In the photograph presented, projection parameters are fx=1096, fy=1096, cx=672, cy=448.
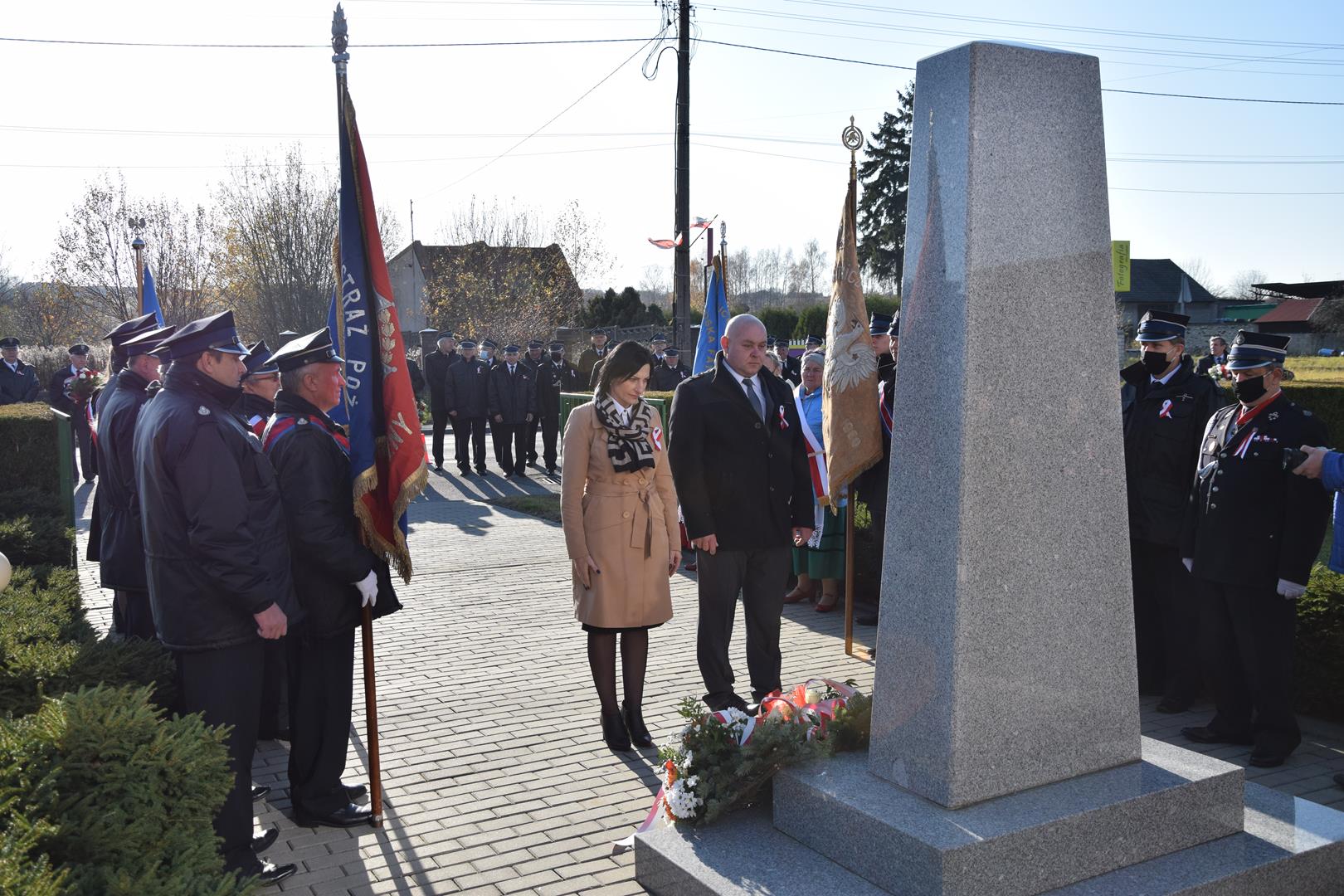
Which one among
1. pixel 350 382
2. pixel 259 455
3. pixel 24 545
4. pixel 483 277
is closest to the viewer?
pixel 259 455

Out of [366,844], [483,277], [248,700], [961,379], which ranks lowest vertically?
[366,844]

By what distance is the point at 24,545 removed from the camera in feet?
24.2

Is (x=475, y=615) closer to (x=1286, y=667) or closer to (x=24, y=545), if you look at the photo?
(x=24, y=545)

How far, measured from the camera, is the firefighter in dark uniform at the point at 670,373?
63.1 feet

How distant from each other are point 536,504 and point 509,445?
435cm

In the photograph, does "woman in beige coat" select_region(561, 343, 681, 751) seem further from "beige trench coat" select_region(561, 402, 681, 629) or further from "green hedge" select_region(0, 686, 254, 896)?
"green hedge" select_region(0, 686, 254, 896)

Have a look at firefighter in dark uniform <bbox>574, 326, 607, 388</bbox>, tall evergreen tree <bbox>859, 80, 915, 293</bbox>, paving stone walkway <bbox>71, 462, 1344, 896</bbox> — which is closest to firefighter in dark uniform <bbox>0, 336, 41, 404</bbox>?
paving stone walkway <bbox>71, 462, 1344, 896</bbox>

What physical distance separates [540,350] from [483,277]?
880 inches

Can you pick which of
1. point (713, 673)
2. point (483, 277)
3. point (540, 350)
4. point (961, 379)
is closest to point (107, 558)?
point (713, 673)

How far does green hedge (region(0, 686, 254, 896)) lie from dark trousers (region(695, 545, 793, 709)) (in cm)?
316

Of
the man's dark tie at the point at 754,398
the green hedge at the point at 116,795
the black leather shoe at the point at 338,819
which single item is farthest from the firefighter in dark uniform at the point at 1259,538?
the green hedge at the point at 116,795

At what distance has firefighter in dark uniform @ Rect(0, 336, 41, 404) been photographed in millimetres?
16656

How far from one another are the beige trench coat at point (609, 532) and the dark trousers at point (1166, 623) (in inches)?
109

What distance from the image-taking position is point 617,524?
5680 mm
